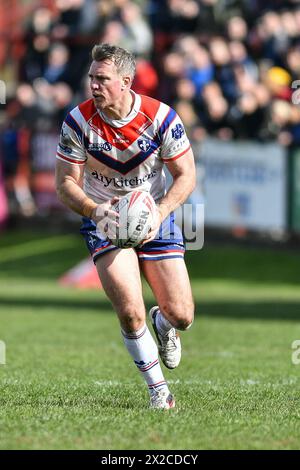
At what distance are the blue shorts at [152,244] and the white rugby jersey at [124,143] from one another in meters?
0.29

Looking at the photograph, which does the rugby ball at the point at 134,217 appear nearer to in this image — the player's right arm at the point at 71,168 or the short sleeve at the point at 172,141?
the player's right arm at the point at 71,168

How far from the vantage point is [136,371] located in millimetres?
10422

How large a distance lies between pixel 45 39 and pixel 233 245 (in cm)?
703

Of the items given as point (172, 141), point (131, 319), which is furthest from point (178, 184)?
point (131, 319)

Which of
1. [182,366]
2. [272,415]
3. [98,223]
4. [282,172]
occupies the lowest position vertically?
[282,172]

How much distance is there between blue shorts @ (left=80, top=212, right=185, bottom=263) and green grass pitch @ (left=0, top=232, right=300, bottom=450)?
1032 mm

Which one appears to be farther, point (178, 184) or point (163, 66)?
point (163, 66)

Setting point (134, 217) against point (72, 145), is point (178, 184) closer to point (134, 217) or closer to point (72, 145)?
point (134, 217)

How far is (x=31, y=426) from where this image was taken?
680 centimetres

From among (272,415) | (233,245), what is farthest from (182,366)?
(233,245)

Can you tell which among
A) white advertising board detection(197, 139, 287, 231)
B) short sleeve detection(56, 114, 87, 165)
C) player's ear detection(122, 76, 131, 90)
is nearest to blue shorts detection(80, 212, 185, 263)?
short sleeve detection(56, 114, 87, 165)

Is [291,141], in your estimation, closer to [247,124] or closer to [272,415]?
[247,124]

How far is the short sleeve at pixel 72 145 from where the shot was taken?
308 inches

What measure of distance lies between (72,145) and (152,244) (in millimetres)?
881
